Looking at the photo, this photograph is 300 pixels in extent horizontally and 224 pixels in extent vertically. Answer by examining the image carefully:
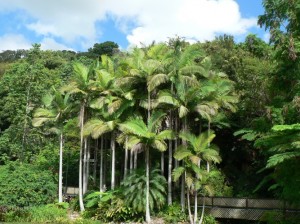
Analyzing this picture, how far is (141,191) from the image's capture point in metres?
22.1

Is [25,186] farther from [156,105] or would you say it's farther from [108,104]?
[156,105]

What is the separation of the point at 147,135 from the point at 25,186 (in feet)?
28.1

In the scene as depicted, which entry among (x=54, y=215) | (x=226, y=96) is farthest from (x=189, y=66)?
(x=54, y=215)

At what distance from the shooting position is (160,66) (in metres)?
23.2

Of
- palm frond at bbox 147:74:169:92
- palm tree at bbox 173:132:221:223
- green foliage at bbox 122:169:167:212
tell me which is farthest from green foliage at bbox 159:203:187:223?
palm frond at bbox 147:74:169:92

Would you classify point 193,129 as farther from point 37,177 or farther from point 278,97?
point 37,177

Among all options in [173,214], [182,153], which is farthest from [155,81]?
[173,214]

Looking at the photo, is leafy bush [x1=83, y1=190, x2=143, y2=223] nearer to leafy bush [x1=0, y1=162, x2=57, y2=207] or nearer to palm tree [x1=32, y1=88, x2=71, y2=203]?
leafy bush [x1=0, y1=162, x2=57, y2=207]

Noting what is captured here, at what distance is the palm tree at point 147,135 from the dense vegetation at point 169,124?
0.17ft

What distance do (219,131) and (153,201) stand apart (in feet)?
27.6

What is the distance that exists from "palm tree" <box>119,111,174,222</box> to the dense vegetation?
53 mm

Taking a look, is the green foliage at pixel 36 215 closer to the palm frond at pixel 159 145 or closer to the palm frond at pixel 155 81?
the palm frond at pixel 159 145

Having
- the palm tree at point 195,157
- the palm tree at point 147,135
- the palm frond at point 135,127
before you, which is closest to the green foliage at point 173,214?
the palm tree at point 195,157

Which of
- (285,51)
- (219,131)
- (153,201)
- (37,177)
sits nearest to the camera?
(285,51)
